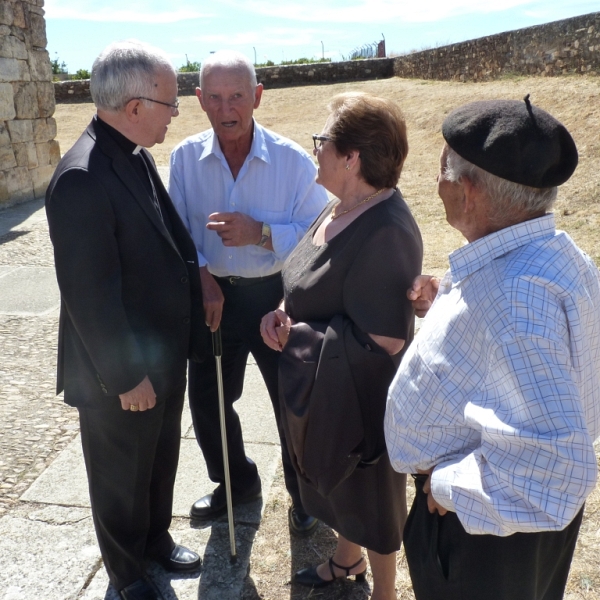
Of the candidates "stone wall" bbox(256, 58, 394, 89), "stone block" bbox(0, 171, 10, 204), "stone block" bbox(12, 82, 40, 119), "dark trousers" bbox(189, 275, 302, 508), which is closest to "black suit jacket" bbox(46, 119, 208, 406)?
"dark trousers" bbox(189, 275, 302, 508)

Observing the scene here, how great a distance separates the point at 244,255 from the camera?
9.20 ft

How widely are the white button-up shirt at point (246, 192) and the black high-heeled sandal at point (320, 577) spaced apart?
1249 mm

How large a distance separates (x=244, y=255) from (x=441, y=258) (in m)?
4.24

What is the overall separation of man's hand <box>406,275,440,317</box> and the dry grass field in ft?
3.98

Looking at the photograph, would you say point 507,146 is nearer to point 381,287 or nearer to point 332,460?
point 381,287

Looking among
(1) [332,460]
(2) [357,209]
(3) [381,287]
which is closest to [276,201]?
(2) [357,209]

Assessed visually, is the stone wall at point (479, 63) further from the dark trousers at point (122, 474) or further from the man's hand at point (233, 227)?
the dark trousers at point (122, 474)

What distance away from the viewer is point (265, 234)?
8.84 ft

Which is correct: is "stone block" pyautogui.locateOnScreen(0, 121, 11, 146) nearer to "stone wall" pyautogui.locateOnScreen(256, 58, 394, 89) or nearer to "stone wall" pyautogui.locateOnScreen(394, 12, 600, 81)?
"stone wall" pyautogui.locateOnScreen(394, 12, 600, 81)

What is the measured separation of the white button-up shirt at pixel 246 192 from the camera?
2.81m

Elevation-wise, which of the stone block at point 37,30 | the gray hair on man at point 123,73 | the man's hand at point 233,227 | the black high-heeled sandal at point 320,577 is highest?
the stone block at point 37,30

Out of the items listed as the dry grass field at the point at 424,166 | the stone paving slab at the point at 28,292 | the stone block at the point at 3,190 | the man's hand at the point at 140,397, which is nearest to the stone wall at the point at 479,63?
the dry grass field at the point at 424,166

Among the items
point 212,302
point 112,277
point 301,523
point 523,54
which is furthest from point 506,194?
point 523,54

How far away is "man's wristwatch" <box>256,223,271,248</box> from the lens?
8.82 feet
